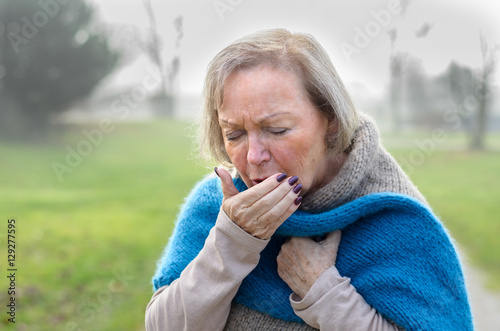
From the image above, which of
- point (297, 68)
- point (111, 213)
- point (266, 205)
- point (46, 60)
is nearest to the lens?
point (266, 205)

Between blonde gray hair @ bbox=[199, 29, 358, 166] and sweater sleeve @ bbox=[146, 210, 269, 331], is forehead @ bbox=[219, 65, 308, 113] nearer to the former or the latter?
blonde gray hair @ bbox=[199, 29, 358, 166]

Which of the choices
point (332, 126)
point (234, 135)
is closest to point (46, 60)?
point (234, 135)

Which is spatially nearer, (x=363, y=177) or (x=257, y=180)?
(x=257, y=180)

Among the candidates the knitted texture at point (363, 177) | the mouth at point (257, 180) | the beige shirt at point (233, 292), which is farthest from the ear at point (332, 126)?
the beige shirt at point (233, 292)

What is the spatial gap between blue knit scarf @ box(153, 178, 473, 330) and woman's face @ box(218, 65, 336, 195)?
201 millimetres

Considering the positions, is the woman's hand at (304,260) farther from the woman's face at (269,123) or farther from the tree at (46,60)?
the tree at (46,60)

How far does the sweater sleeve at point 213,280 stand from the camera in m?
1.90

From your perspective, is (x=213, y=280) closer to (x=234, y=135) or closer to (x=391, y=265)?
(x=234, y=135)

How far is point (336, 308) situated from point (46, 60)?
35.9 feet

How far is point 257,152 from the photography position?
6.40 ft

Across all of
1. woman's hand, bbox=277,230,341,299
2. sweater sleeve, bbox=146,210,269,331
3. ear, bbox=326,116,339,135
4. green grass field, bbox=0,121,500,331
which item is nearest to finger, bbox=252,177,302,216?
sweater sleeve, bbox=146,210,269,331

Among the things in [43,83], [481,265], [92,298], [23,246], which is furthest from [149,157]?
[481,265]

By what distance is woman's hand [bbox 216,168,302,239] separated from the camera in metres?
1.85

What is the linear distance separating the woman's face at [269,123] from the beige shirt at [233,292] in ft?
0.84
